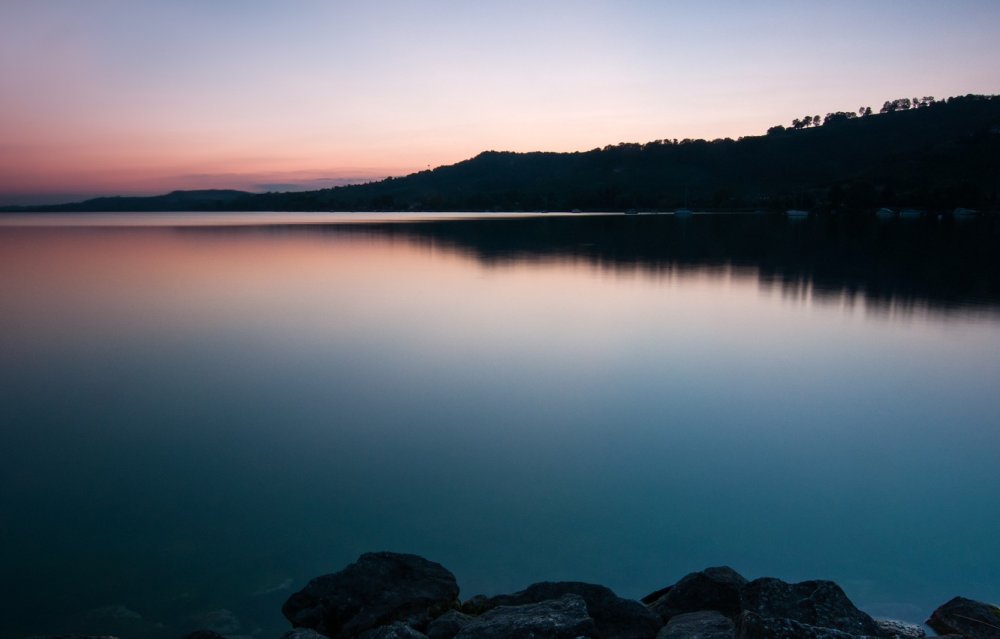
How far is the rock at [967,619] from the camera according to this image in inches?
139

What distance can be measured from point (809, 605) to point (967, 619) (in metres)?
1.05

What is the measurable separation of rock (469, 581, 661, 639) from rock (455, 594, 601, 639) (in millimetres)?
225

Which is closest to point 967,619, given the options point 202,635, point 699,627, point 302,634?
point 699,627

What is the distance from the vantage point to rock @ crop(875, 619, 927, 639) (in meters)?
3.37

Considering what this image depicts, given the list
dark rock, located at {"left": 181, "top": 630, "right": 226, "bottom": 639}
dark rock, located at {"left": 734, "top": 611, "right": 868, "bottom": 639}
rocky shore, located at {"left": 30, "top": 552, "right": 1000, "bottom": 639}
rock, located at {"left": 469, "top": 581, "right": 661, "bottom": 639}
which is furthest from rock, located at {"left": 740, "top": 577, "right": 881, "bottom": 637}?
dark rock, located at {"left": 181, "top": 630, "right": 226, "bottom": 639}

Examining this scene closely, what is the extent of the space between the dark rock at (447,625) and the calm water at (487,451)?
1.70 ft

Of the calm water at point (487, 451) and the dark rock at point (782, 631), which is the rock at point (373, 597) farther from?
the dark rock at point (782, 631)

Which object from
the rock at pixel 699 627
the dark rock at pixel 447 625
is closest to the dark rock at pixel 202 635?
the dark rock at pixel 447 625

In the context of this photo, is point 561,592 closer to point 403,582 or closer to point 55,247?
point 403,582

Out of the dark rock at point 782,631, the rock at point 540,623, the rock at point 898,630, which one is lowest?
the rock at point 898,630

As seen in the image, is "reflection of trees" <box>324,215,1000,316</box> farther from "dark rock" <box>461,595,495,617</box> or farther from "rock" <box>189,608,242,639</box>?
"rock" <box>189,608,242,639</box>

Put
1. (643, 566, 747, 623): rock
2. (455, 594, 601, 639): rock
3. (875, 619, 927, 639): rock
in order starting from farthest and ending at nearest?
(643, 566, 747, 623): rock, (875, 619, 927, 639): rock, (455, 594, 601, 639): rock

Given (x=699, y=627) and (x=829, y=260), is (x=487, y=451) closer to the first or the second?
(x=699, y=627)

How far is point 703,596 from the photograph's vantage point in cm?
378
